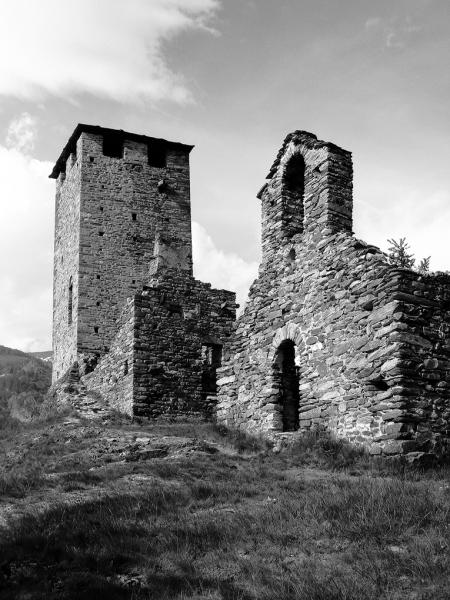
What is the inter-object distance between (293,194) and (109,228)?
1455 centimetres

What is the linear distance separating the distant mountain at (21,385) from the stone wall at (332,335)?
10304 millimetres

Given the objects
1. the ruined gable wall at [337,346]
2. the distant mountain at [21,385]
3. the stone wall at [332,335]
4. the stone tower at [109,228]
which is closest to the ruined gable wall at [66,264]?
the stone tower at [109,228]

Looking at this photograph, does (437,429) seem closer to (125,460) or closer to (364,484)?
(364,484)

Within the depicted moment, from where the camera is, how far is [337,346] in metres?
12.9

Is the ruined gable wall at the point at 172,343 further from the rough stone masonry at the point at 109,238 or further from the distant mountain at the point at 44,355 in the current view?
the distant mountain at the point at 44,355

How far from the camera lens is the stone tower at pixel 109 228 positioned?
28.0 m

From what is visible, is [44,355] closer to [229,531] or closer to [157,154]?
[157,154]

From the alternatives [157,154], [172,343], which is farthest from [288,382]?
[157,154]

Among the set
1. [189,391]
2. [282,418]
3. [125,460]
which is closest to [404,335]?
[282,418]

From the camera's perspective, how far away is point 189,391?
63.5 feet

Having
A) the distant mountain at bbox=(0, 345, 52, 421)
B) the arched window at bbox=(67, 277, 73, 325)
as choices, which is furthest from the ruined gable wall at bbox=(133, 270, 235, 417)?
the arched window at bbox=(67, 277, 73, 325)

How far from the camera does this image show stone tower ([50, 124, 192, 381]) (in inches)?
1102

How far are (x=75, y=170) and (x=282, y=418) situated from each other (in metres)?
18.9

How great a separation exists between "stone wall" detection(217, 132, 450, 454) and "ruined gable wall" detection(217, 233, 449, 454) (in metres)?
0.02
